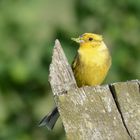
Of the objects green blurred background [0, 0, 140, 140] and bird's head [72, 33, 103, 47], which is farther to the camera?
green blurred background [0, 0, 140, 140]

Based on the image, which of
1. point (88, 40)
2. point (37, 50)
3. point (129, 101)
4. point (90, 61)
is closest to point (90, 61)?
point (90, 61)

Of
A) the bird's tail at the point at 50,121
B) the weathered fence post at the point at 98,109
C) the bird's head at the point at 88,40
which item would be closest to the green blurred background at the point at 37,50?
the bird's head at the point at 88,40

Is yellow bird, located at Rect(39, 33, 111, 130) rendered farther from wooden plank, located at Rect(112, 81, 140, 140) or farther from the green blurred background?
wooden plank, located at Rect(112, 81, 140, 140)

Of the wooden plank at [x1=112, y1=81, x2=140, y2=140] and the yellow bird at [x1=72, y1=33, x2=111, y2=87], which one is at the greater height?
the wooden plank at [x1=112, y1=81, x2=140, y2=140]

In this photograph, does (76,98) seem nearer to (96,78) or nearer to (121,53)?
(96,78)

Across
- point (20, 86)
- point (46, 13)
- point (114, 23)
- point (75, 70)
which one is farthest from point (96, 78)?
point (46, 13)

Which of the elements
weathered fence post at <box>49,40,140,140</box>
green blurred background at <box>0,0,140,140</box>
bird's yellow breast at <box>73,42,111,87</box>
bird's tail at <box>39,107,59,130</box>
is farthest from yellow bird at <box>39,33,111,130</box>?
weathered fence post at <box>49,40,140,140</box>

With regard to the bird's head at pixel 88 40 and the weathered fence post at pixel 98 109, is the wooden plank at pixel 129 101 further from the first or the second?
the bird's head at pixel 88 40

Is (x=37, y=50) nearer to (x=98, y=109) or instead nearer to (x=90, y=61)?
(x=90, y=61)
